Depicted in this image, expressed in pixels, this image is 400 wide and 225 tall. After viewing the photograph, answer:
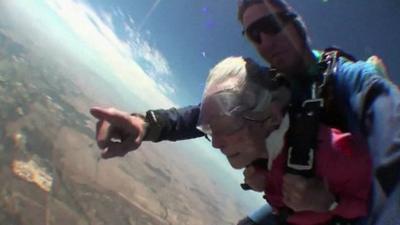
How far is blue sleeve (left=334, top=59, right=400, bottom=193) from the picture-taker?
92 centimetres

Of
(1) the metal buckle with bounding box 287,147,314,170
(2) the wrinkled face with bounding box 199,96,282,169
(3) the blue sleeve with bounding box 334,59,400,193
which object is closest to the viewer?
(3) the blue sleeve with bounding box 334,59,400,193

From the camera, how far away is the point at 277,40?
6.47 feet

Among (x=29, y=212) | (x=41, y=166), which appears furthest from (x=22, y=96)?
(x=29, y=212)

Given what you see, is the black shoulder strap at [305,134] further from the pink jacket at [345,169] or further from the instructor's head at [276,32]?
the instructor's head at [276,32]

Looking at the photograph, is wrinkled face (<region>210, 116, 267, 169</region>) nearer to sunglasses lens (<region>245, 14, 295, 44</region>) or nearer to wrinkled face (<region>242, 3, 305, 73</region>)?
wrinkled face (<region>242, 3, 305, 73</region>)

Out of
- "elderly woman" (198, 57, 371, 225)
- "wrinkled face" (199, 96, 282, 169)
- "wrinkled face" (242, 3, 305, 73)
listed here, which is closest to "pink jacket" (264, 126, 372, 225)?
"elderly woman" (198, 57, 371, 225)

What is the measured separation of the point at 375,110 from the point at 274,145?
0.57m

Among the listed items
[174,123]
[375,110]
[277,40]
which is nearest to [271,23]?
[277,40]

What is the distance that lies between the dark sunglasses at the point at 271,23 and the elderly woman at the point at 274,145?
33cm

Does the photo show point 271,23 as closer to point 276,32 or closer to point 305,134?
point 276,32

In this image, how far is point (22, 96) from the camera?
35.7 meters

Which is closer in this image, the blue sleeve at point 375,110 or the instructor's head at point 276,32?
the blue sleeve at point 375,110

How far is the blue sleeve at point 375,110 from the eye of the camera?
0.92 metres

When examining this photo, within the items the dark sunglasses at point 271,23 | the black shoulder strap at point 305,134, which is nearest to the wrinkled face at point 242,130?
the black shoulder strap at point 305,134
